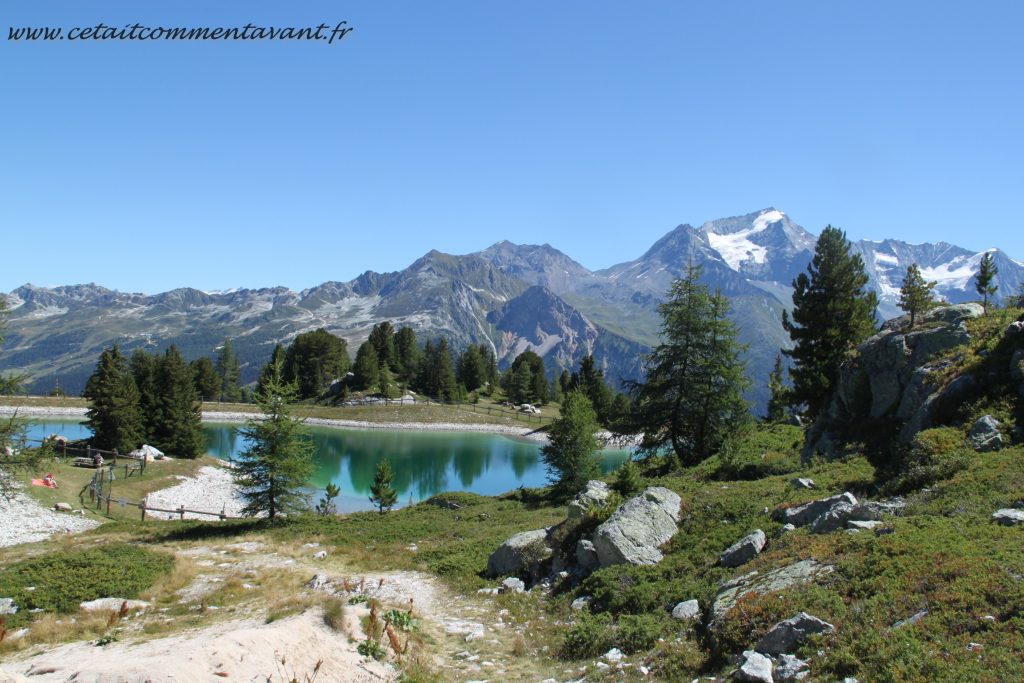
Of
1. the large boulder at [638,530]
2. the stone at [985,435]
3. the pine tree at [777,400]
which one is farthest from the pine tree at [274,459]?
the pine tree at [777,400]

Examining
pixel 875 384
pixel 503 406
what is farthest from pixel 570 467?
pixel 503 406

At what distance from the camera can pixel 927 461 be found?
1655 cm

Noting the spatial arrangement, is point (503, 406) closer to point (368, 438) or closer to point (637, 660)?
point (368, 438)

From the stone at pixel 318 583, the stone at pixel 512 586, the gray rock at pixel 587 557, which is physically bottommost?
the stone at pixel 318 583

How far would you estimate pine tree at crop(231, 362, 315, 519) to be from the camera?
2981 cm

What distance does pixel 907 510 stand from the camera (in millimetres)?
13719

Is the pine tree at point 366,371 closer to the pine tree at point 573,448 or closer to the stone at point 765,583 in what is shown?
the pine tree at point 573,448

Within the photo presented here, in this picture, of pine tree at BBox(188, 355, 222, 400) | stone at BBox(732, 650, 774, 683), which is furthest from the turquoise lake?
stone at BBox(732, 650, 774, 683)

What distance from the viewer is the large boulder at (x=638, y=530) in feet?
53.3

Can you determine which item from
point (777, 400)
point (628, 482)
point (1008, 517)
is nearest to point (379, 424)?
point (777, 400)

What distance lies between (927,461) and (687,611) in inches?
368

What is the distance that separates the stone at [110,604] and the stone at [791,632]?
1638cm

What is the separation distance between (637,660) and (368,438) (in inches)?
3433

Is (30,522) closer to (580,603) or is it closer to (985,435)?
(580,603)
